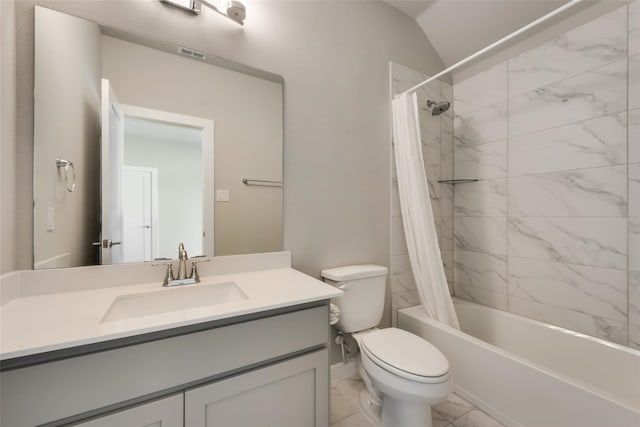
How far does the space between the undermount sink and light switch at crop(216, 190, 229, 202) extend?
17.0 inches

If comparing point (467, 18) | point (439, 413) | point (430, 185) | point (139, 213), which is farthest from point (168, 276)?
point (467, 18)

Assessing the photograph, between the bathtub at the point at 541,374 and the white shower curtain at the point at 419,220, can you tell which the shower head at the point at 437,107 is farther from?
the bathtub at the point at 541,374

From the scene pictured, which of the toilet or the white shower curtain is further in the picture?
the white shower curtain

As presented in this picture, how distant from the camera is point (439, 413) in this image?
56.2 inches

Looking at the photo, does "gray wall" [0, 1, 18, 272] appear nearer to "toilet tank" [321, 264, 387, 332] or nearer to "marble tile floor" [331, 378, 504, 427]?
"toilet tank" [321, 264, 387, 332]

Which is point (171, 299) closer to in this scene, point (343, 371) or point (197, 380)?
point (197, 380)

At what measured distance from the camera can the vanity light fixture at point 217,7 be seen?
1.20m

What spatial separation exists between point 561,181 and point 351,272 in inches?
57.8

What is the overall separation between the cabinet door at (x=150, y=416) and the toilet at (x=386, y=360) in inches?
32.0

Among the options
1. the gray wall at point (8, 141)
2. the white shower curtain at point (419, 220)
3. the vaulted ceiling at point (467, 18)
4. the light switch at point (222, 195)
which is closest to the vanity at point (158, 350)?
the gray wall at point (8, 141)

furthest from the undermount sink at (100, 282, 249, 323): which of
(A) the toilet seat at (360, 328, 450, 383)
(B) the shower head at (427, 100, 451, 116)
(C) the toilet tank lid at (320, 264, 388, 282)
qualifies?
(B) the shower head at (427, 100, 451, 116)

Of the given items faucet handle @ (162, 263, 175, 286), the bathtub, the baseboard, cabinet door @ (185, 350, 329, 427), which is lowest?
the baseboard

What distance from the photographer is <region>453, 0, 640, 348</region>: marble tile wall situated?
4.60ft

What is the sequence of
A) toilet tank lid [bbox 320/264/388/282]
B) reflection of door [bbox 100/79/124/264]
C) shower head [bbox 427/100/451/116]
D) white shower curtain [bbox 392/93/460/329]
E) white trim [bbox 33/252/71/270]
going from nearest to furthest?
white trim [bbox 33/252/71/270] < reflection of door [bbox 100/79/124/264] < toilet tank lid [bbox 320/264/388/282] < white shower curtain [bbox 392/93/460/329] < shower head [bbox 427/100/451/116]
